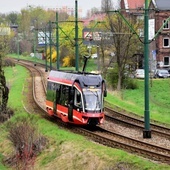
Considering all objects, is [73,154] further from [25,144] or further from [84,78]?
[84,78]

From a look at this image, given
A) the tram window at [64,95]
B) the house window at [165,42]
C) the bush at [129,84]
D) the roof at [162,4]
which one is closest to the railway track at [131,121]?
the tram window at [64,95]

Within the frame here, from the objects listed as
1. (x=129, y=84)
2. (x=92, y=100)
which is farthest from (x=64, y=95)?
(x=129, y=84)

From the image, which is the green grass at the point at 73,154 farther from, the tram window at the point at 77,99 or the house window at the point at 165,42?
the house window at the point at 165,42

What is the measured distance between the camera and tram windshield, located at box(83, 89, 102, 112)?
1015 inches

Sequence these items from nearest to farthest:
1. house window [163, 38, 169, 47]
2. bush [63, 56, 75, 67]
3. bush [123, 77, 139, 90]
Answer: bush [123, 77, 139, 90], house window [163, 38, 169, 47], bush [63, 56, 75, 67]

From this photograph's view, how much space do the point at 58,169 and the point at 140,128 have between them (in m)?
7.34

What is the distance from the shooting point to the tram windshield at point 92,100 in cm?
2578

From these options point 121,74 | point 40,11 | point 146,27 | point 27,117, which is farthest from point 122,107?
point 40,11

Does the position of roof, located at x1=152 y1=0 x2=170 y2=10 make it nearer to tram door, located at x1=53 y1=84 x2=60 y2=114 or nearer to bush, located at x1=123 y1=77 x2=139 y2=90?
bush, located at x1=123 y1=77 x2=139 y2=90

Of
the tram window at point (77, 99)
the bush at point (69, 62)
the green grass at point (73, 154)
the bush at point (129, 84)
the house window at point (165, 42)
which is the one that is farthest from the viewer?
the bush at point (69, 62)

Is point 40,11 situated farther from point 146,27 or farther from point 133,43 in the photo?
point 146,27

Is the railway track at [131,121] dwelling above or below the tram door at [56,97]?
below

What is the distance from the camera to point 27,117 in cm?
3008

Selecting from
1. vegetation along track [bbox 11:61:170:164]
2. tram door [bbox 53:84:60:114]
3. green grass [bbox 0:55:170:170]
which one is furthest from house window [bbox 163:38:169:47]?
green grass [bbox 0:55:170:170]
